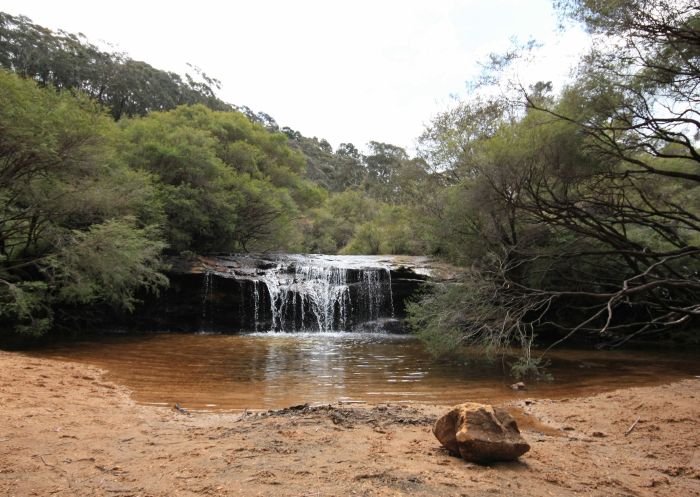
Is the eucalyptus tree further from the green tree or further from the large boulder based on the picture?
the green tree

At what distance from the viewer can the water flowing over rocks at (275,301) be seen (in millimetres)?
16406

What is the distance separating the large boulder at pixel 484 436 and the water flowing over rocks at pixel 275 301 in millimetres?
12237

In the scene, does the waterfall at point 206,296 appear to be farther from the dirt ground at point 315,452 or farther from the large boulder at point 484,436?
the large boulder at point 484,436

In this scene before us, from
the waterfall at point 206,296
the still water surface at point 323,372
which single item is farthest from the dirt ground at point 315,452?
the waterfall at point 206,296

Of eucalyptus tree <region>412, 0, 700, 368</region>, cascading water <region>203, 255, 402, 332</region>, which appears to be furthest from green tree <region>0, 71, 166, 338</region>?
eucalyptus tree <region>412, 0, 700, 368</region>

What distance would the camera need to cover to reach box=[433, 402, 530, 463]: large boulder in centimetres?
352

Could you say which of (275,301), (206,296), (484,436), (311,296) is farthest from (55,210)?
(484,436)

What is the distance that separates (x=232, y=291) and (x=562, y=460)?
1403 centimetres

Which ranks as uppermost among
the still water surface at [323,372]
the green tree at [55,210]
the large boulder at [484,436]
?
the green tree at [55,210]

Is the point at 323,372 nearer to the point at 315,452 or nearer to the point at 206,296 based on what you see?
the point at 315,452

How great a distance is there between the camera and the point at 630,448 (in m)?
4.52

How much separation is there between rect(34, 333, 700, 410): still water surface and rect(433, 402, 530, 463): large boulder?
9.28 ft

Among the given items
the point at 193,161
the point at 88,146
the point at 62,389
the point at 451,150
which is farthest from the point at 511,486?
the point at 193,161

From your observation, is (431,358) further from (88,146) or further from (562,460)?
(88,146)
